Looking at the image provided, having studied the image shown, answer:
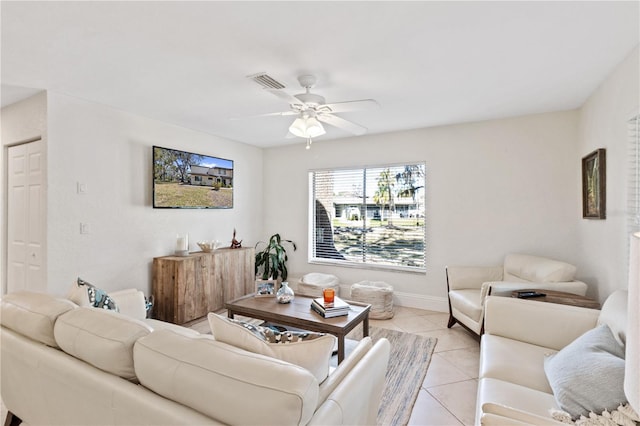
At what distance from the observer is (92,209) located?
3.26 m

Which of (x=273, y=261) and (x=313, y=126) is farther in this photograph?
(x=273, y=261)

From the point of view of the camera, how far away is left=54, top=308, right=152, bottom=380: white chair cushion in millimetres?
1245

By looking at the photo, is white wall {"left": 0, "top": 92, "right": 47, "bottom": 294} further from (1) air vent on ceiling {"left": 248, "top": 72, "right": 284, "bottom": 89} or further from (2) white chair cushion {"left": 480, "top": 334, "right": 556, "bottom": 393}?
(2) white chair cushion {"left": 480, "top": 334, "right": 556, "bottom": 393}

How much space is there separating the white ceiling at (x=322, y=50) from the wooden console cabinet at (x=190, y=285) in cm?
179

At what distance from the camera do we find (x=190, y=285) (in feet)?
12.1

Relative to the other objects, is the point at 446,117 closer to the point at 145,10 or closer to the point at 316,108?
the point at 316,108

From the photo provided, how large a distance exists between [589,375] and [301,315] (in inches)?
71.8

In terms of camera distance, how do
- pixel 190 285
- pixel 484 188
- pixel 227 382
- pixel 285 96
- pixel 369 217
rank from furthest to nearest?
pixel 369 217
pixel 484 188
pixel 190 285
pixel 285 96
pixel 227 382

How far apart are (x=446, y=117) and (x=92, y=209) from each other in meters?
4.04

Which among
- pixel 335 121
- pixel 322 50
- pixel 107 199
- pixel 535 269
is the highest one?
pixel 322 50

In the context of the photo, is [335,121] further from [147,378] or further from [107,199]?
[107,199]

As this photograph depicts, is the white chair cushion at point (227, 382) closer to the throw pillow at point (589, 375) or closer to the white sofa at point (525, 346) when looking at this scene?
the white sofa at point (525, 346)

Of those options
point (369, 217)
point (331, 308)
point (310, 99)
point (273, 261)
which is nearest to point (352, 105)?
point (310, 99)

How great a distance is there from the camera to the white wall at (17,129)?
2969 millimetres
